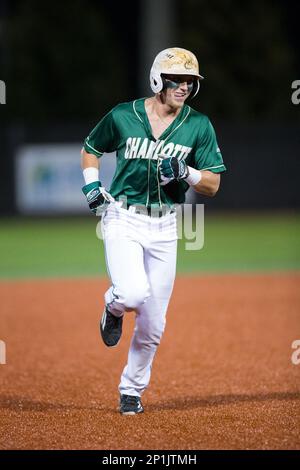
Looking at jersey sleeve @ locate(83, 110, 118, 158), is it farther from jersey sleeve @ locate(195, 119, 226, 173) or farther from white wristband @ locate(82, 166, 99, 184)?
jersey sleeve @ locate(195, 119, 226, 173)

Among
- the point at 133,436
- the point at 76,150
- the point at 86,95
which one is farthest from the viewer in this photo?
the point at 86,95

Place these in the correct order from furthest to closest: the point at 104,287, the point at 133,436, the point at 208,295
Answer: the point at 104,287 → the point at 208,295 → the point at 133,436

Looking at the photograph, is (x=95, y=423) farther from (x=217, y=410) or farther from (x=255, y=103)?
(x=255, y=103)

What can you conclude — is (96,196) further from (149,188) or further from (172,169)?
(172,169)

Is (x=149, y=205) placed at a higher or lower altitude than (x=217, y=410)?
higher

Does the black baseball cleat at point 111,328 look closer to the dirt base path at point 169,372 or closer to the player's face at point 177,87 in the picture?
the dirt base path at point 169,372

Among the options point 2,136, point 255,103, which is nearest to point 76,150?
point 2,136

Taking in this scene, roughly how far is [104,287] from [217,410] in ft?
22.8

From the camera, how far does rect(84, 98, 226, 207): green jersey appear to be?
5.93 meters

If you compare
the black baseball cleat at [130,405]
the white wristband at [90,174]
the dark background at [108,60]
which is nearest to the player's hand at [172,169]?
the white wristband at [90,174]

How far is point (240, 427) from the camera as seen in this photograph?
5504 mm

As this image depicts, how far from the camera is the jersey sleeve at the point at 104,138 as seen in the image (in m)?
6.06

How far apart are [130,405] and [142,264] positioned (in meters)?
0.97

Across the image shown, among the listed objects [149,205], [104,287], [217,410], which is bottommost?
[104,287]
